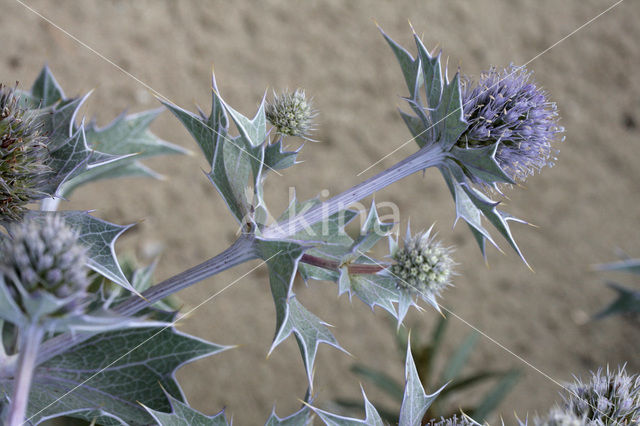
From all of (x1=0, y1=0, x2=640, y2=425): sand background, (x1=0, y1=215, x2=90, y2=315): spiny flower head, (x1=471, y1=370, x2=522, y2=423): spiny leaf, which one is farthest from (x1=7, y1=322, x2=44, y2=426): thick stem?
(x1=0, y1=0, x2=640, y2=425): sand background

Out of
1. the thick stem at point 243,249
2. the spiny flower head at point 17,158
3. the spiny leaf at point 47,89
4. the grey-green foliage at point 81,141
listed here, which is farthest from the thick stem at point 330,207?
the spiny leaf at point 47,89

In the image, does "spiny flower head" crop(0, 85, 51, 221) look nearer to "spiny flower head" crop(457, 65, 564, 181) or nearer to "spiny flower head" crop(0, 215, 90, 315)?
"spiny flower head" crop(0, 215, 90, 315)

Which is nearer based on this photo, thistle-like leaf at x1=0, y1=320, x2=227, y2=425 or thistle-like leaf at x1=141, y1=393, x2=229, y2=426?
thistle-like leaf at x1=141, y1=393, x2=229, y2=426

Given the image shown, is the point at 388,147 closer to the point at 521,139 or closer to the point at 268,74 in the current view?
the point at 268,74

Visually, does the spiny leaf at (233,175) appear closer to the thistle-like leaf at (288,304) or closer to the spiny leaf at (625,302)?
the thistle-like leaf at (288,304)

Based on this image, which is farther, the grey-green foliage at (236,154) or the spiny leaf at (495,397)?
the spiny leaf at (495,397)

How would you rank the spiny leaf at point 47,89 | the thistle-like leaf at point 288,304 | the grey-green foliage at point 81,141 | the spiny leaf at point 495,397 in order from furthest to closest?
the spiny leaf at point 495,397 → the spiny leaf at point 47,89 → the grey-green foliage at point 81,141 → the thistle-like leaf at point 288,304

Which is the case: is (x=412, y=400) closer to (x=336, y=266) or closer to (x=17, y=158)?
(x=336, y=266)

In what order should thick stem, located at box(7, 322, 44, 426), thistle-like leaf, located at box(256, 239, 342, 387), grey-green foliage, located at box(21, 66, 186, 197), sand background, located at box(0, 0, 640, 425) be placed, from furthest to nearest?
sand background, located at box(0, 0, 640, 425) < grey-green foliage, located at box(21, 66, 186, 197) < thistle-like leaf, located at box(256, 239, 342, 387) < thick stem, located at box(7, 322, 44, 426)
